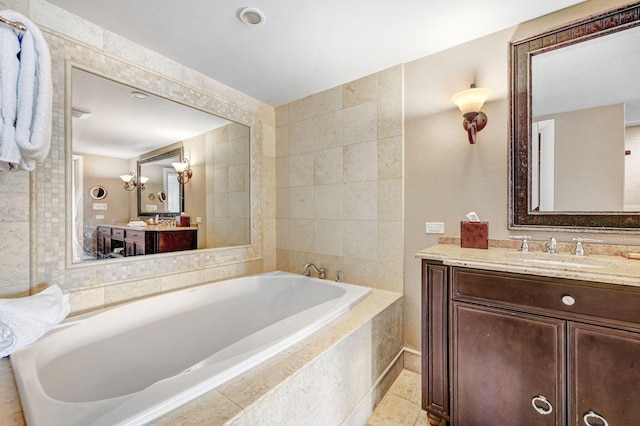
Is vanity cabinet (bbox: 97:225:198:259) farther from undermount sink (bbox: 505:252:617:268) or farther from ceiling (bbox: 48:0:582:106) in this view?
undermount sink (bbox: 505:252:617:268)

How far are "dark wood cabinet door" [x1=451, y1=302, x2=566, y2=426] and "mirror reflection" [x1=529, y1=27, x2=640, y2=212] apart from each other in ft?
2.54

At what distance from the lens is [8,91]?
1.09 m

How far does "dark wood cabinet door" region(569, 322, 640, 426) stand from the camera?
0.97 m

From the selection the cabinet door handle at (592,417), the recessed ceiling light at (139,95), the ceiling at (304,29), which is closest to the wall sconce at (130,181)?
the recessed ceiling light at (139,95)

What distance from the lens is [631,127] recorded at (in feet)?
4.33

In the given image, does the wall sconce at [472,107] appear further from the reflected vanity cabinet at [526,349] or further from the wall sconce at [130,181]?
the wall sconce at [130,181]

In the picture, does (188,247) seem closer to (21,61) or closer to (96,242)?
(96,242)

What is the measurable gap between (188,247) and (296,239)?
3.27 feet

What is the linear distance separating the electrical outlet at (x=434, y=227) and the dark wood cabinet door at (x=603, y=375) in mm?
905

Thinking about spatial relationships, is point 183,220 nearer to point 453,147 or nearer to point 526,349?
point 453,147

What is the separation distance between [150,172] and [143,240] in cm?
52

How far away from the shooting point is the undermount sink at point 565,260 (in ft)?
4.02

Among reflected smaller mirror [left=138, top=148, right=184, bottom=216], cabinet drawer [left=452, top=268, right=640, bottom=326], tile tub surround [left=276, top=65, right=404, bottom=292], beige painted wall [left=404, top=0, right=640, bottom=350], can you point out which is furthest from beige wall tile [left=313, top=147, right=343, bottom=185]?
cabinet drawer [left=452, top=268, right=640, bottom=326]

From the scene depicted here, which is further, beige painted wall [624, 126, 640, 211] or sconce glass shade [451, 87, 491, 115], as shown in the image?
sconce glass shade [451, 87, 491, 115]
